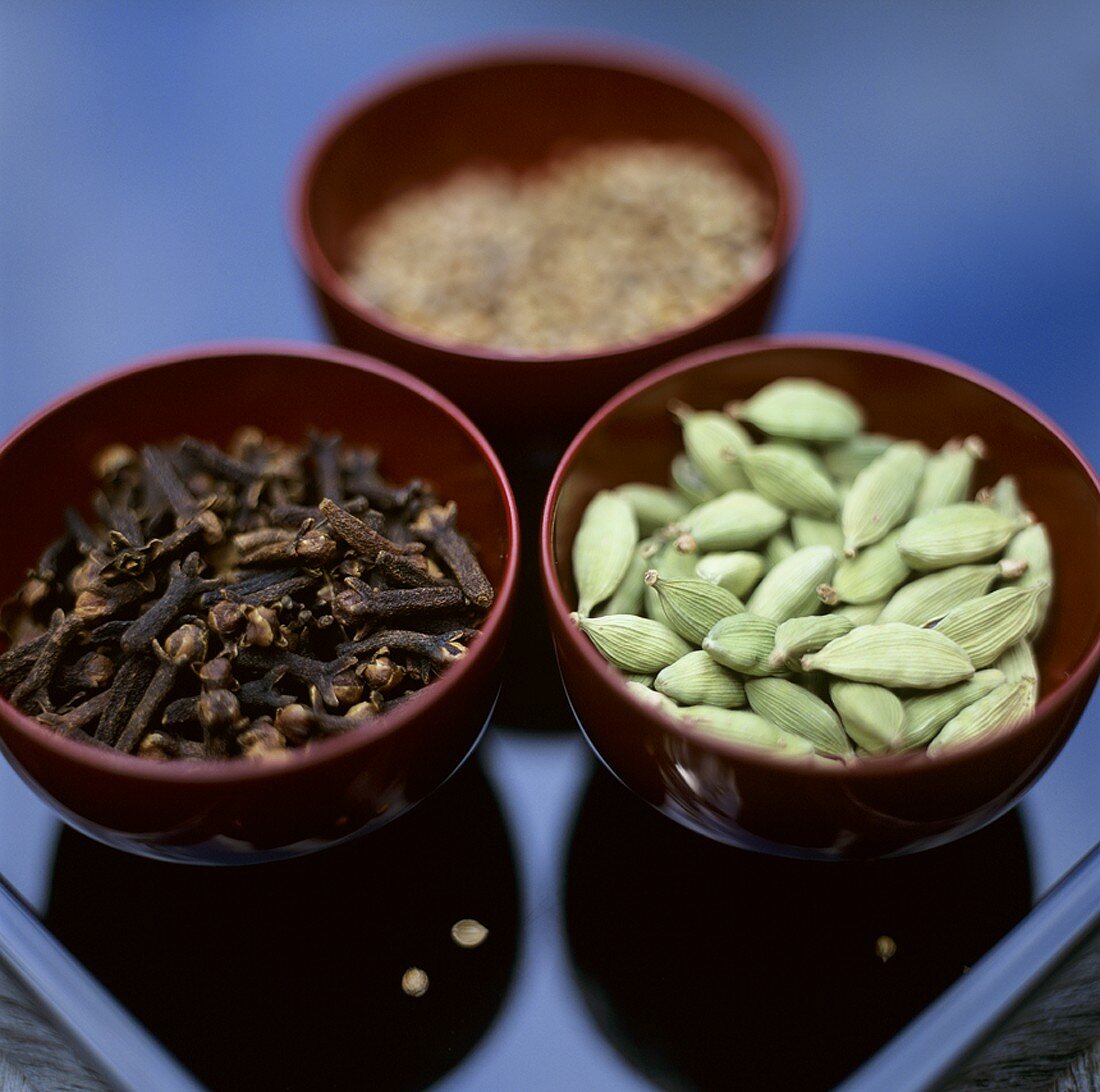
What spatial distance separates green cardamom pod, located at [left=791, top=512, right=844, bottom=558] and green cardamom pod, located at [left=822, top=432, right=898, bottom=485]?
0.16ft

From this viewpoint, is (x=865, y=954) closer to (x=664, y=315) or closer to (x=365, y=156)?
(x=664, y=315)

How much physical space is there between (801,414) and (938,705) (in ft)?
0.74

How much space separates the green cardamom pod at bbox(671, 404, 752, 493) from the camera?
81 centimetres

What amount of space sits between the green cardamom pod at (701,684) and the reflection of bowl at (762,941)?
0.10 metres

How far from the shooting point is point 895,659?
68 cm

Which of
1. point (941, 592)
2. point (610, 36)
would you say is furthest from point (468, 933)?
point (610, 36)

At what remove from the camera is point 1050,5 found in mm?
1344

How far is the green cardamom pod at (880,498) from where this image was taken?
0.78m

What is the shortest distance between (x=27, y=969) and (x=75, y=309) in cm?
64

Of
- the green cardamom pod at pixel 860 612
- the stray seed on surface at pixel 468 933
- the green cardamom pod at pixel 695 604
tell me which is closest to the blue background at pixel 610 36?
the green cardamom pod at pixel 860 612

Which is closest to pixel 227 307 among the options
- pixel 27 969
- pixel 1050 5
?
pixel 27 969

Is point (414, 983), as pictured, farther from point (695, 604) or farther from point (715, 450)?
point (715, 450)

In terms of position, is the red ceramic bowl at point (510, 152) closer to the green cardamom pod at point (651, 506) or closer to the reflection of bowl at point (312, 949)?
the green cardamom pod at point (651, 506)

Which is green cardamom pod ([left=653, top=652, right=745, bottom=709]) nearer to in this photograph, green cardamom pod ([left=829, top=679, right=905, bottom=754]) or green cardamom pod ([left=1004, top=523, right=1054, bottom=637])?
green cardamom pod ([left=829, top=679, right=905, bottom=754])
